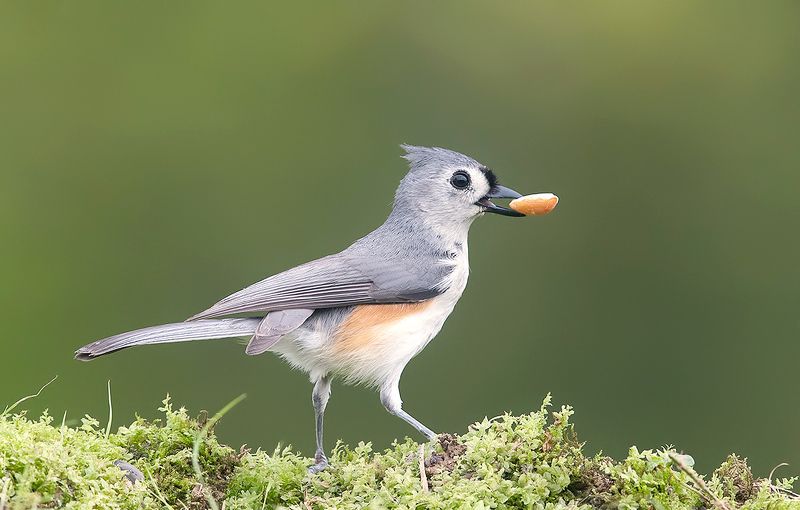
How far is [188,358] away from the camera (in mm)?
5727

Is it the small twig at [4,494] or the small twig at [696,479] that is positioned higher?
the small twig at [696,479]

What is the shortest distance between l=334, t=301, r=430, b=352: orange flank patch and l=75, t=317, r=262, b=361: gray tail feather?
1.07 feet

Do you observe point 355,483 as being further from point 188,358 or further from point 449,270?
point 188,358

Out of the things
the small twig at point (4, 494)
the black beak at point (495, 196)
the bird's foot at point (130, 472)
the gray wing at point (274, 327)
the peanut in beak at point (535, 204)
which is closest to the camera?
the small twig at point (4, 494)

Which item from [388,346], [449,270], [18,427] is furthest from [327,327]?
[18,427]

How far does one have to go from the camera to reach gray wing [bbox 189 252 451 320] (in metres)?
3.63

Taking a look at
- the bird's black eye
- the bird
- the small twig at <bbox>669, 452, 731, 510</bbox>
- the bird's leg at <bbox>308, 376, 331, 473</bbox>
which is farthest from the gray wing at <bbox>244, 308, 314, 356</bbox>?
the small twig at <bbox>669, 452, 731, 510</bbox>

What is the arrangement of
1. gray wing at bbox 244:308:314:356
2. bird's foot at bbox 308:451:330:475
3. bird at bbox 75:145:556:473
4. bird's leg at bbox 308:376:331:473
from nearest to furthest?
bird's foot at bbox 308:451:330:475 < gray wing at bbox 244:308:314:356 < bird at bbox 75:145:556:473 < bird's leg at bbox 308:376:331:473

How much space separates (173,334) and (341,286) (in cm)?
72

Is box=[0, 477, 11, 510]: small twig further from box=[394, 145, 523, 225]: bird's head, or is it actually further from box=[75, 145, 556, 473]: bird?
box=[394, 145, 523, 225]: bird's head

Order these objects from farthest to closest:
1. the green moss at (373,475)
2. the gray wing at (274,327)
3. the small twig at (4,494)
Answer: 1. the gray wing at (274,327)
2. the green moss at (373,475)
3. the small twig at (4,494)

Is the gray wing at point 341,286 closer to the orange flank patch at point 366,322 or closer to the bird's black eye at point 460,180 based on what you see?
the orange flank patch at point 366,322

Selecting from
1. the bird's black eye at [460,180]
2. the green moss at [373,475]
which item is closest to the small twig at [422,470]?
the green moss at [373,475]

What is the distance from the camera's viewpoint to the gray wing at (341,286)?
363 centimetres
